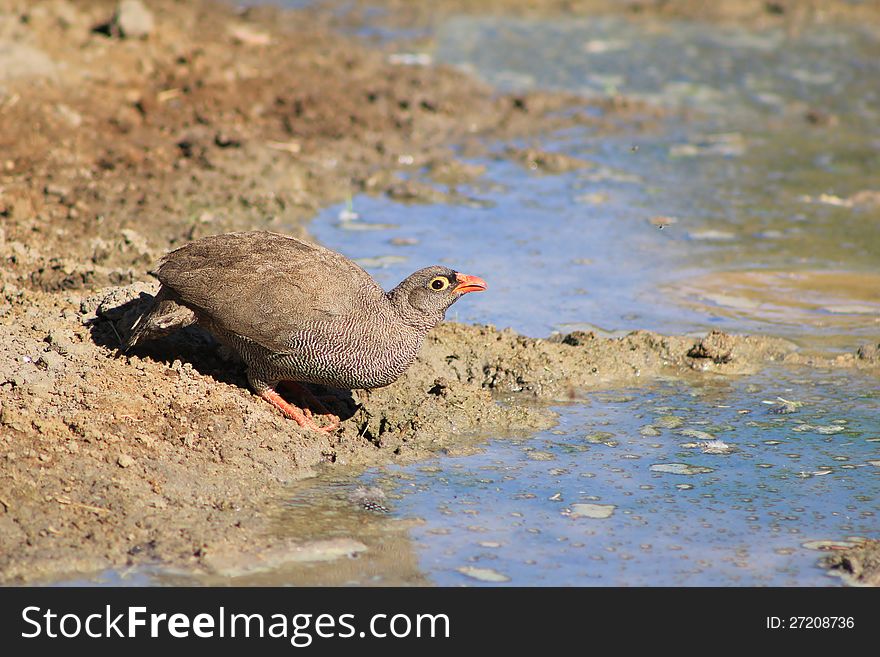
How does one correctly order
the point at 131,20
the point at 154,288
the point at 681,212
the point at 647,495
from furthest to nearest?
1. the point at 131,20
2. the point at 681,212
3. the point at 154,288
4. the point at 647,495

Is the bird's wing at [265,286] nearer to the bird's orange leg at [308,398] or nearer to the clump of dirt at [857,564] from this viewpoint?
the bird's orange leg at [308,398]

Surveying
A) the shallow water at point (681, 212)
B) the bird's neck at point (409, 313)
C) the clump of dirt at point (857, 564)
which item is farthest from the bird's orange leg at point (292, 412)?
the clump of dirt at point (857, 564)

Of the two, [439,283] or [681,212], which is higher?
[681,212]

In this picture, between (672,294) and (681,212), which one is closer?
(672,294)

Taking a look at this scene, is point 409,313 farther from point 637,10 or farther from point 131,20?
point 637,10

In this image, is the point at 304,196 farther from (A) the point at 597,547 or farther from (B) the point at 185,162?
(A) the point at 597,547

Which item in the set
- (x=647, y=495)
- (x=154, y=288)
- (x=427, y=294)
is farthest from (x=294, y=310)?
(x=647, y=495)

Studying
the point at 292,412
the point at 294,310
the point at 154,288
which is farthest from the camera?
the point at 154,288

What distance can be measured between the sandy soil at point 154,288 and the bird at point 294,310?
1.05ft

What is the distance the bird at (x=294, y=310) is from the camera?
6.85 metres

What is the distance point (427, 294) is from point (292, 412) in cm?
105

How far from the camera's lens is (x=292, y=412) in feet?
23.4

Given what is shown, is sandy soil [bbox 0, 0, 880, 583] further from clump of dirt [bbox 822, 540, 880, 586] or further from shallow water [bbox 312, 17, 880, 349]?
clump of dirt [bbox 822, 540, 880, 586]
